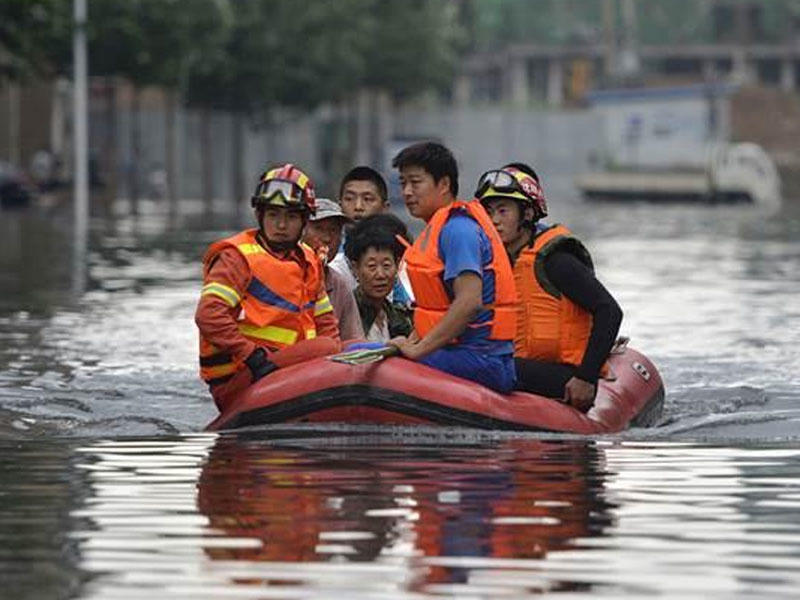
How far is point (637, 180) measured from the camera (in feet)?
345

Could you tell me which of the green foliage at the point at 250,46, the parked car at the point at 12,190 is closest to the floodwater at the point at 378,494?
the green foliage at the point at 250,46

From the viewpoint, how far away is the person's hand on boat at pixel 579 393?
15727 mm

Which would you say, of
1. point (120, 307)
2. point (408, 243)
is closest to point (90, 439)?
point (408, 243)

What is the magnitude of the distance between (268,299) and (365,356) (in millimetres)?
728

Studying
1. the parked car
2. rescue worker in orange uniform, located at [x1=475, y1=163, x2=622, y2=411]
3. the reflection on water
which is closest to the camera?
the reflection on water

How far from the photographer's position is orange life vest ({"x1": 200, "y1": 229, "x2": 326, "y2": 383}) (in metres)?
15.4

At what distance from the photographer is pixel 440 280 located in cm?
1503

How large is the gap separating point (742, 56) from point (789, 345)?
479 feet

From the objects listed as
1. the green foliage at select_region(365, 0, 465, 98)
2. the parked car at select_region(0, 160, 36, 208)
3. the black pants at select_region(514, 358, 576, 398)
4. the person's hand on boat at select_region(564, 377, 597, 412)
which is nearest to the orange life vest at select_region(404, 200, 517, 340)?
the person's hand on boat at select_region(564, 377, 597, 412)

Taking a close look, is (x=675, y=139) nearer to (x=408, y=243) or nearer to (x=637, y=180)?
(x=637, y=180)

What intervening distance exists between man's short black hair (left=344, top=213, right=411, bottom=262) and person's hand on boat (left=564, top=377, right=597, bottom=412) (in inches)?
46.2

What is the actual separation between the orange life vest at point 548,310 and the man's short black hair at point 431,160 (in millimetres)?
1302

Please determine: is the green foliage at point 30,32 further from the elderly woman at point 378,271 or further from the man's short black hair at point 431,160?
the man's short black hair at point 431,160

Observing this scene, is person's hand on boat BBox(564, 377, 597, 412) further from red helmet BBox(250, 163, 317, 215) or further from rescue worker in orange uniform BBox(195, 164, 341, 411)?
red helmet BBox(250, 163, 317, 215)
